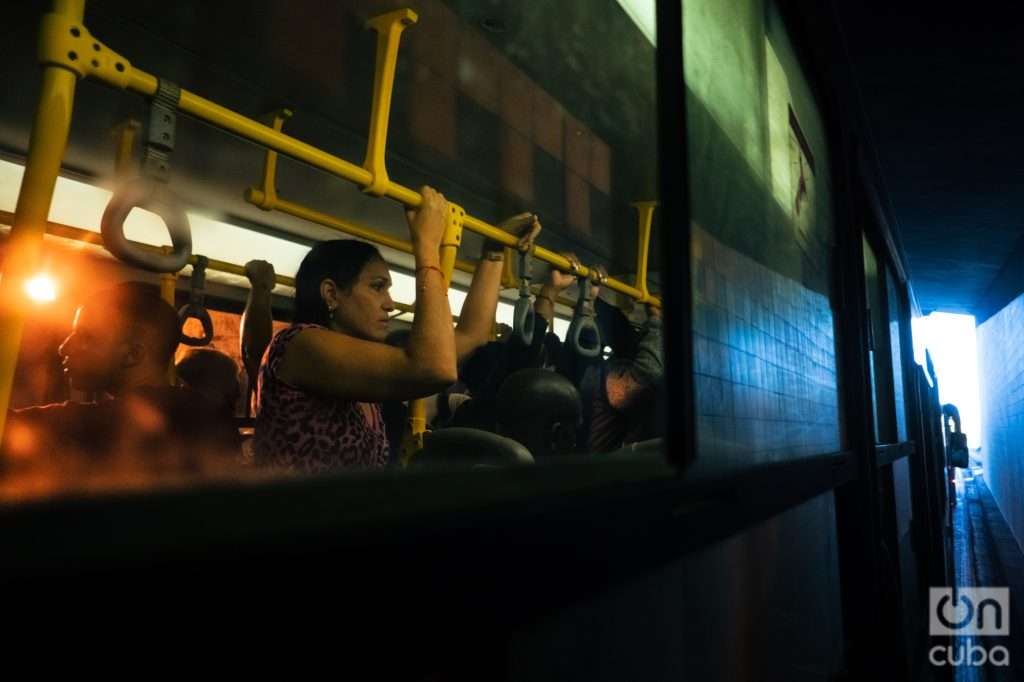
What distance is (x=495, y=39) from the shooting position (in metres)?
2.34

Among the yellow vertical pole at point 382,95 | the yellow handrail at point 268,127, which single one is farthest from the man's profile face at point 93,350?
the yellow vertical pole at point 382,95

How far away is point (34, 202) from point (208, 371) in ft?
4.06

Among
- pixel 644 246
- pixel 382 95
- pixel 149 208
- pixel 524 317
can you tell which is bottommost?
pixel 149 208

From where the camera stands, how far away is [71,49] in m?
0.82

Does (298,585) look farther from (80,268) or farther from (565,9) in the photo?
(565,9)

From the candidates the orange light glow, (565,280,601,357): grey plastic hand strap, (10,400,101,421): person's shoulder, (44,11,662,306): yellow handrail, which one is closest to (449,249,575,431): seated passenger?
(565,280,601,357): grey plastic hand strap

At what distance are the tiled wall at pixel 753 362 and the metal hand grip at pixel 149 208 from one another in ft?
2.47

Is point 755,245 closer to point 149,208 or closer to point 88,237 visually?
point 149,208

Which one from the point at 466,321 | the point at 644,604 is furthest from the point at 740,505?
the point at 466,321

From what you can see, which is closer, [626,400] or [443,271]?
[443,271]

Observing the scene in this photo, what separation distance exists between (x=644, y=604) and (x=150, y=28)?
2.01 meters

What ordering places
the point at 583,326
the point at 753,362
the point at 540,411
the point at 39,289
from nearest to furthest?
1. the point at 39,289
2. the point at 753,362
3. the point at 540,411
4. the point at 583,326

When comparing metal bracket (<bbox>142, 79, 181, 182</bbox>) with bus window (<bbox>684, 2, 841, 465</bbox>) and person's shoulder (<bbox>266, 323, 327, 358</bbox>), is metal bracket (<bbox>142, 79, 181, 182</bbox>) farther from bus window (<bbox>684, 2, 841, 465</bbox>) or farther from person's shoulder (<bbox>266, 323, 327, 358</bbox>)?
bus window (<bbox>684, 2, 841, 465</bbox>)

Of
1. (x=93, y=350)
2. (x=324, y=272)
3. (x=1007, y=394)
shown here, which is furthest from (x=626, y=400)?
(x=1007, y=394)
